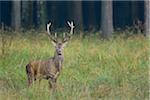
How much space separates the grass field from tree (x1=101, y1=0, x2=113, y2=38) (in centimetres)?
260

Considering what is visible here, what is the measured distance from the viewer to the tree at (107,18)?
18438mm

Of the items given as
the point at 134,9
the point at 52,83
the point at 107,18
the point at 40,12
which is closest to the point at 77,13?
the point at 40,12

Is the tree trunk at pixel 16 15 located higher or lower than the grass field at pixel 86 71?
higher

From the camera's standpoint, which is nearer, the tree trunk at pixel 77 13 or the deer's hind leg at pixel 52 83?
the deer's hind leg at pixel 52 83

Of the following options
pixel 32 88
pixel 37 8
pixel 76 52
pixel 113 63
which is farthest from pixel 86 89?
pixel 37 8

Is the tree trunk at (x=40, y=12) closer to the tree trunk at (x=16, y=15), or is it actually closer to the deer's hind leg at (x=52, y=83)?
the tree trunk at (x=16, y=15)

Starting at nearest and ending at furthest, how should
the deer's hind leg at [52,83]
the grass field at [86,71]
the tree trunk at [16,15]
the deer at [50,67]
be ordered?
the grass field at [86,71], the deer's hind leg at [52,83], the deer at [50,67], the tree trunk at [16,15]

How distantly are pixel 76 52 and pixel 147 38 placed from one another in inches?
83.6

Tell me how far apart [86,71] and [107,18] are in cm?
712

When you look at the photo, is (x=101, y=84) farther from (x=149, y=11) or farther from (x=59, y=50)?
(x=149, y=11)

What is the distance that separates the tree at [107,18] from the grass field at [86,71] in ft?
8.52

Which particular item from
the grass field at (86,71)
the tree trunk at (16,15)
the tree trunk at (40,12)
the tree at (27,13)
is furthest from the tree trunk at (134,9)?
the grass field at (86,71)

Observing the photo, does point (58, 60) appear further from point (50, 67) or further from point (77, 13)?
point (77, 13)

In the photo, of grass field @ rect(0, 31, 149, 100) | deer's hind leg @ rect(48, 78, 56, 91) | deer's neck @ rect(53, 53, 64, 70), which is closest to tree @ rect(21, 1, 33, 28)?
grass field @ rect(0, 31, 149, 100)
